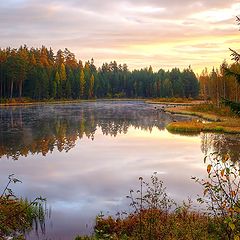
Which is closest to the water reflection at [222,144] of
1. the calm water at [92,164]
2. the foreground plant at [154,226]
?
the calm water at [92,164]

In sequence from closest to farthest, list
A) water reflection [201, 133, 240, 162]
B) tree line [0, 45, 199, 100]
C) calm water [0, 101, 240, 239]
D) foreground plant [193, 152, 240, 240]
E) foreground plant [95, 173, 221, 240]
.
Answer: foreground plant [193, 152, 240, 240] < foreground plant [95, 173, 221, 240] < calm water [0, 101, 240, 239] < water reflection [201, 133, 240, 162] < tree line [0, 45, 199, 100]

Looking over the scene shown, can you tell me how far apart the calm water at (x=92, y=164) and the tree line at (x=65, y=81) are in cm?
6607

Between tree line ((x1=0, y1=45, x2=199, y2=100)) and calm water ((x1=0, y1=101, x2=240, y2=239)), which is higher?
tree line ((x1=0, y1=45, x2=199, y2=100))

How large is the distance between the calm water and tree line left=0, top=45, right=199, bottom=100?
217ft

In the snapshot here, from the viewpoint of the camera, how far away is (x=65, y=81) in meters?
128

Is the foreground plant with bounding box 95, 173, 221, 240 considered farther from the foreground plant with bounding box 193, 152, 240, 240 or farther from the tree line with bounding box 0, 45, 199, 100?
the tree line with bounding box 0, 45, 199, 100

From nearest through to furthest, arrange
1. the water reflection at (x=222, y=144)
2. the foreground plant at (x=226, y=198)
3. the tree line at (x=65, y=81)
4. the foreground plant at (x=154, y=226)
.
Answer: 1. the foreground plant at (x=226, y=198)
2. the foreground plant at (x=154, y=226)
3. the water reflection at (x=222, y=144)
4. the tree line at (x=65, y=81)

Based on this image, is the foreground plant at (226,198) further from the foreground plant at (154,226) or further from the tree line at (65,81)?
the tree line at (65,81)

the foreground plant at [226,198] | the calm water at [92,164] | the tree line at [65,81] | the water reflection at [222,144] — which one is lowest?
the calm water at [92,164]

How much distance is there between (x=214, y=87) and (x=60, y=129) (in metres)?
49.9

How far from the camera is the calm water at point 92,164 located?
16953mm

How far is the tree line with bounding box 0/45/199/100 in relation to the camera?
108 meters

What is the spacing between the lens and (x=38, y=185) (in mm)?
20531

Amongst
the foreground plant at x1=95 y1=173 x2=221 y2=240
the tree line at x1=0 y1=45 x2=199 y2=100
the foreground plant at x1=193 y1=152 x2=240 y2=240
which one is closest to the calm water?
the foreground plant at x1=95 y1=173 x2=221 y2=240
